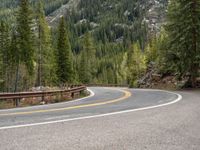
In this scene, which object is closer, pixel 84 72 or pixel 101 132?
pixel 101 132

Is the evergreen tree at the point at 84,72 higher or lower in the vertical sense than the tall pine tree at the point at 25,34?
lower

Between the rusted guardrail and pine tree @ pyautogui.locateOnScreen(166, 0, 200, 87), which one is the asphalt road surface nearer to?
the rusted guardrail

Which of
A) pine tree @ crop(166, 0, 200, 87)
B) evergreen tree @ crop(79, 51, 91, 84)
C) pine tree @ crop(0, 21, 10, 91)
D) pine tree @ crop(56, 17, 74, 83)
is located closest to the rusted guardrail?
pine tree @ crop(166, 0, 200, 87)

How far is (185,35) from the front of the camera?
28.5m

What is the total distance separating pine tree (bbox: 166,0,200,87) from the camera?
28.4m

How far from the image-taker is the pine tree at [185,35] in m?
28.4

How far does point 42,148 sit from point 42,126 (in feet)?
6.77

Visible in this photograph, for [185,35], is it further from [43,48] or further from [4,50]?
[4,50]

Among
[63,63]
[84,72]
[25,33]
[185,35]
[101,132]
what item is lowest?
[84,72]

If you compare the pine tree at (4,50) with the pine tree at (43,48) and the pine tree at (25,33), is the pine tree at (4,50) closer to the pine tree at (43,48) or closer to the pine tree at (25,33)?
the pine tree at (25,33)

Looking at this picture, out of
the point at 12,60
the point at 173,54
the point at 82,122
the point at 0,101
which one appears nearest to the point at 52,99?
the point at 0,101

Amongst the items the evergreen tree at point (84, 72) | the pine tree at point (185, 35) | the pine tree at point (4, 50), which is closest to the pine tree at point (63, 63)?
the pine tree at point (4, 50)

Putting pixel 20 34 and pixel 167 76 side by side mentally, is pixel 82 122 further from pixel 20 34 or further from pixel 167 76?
pixel 20 34

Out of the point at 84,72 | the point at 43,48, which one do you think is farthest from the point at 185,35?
the point at 84,72
